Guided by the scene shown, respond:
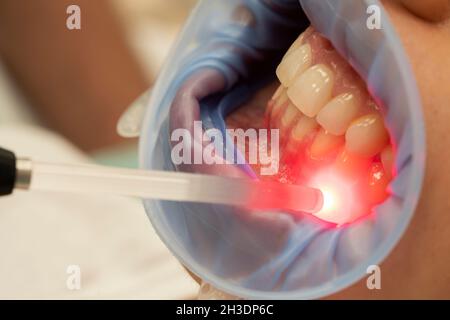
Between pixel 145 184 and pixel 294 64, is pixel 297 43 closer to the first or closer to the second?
pixel 294 64

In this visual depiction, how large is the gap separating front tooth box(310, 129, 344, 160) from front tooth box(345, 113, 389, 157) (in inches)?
1.5

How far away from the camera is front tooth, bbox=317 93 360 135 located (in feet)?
2.13

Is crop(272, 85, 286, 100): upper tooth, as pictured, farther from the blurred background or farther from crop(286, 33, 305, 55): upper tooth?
the blurred background

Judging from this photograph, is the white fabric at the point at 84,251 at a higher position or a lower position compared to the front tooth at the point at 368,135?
lower

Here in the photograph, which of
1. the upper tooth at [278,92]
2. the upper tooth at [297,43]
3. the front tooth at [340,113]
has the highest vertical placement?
the upper tooth at [297,43]

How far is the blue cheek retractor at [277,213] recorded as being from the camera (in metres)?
0.53

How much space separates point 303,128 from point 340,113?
0.18ft

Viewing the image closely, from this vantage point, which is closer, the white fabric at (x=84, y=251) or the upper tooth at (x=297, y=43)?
the upper tooth at (x=297, y=43)

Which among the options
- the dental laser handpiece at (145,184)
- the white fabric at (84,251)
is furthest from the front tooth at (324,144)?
the white fabric at (84,251)

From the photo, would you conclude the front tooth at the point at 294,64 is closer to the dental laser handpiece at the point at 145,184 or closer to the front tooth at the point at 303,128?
the front tooth at the point at 303,128

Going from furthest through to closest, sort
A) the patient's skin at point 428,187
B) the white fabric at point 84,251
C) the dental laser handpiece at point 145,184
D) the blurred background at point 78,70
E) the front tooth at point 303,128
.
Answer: the blurred background at point 78,70
the white fabric at point 84,251
the front tooth at point 303,128
the patient's skin at point 428,187
the dental laser handpiece at point 145,184

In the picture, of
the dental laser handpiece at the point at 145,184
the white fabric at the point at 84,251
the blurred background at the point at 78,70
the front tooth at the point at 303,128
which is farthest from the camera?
the blurred background at the point at 78,70
